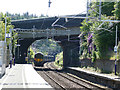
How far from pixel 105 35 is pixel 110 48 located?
2069mm

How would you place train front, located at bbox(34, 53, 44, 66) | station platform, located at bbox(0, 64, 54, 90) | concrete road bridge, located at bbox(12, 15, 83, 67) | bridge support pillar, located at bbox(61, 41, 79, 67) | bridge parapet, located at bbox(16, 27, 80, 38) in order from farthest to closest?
train front, located at bbox(34, 53, 44, 66) → bridge support pillar, located at bbox(61, 41, 79, 67) → bridge parapet, located at bbox(16, 27, 80, 38) → concrete road bridge, located at bbox(12, 15, 83, 67) → station platform, located at bbox(0, 64, 54, 90)

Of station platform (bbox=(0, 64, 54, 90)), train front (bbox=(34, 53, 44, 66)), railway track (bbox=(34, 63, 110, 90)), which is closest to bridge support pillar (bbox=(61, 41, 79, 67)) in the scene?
train front (bbox=(34, 53, 44, 66))

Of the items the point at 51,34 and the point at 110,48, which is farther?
the point at 51,34

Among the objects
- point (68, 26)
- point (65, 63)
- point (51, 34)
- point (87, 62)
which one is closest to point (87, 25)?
point (87, 62)

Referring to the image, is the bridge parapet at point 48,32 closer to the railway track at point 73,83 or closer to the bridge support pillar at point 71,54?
the bridge support pillar at point 71,54

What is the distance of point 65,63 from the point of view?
2783 inches

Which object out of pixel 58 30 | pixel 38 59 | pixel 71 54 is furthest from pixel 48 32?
pixel 38 59

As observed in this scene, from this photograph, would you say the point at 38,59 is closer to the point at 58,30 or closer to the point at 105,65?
the point at 58,30

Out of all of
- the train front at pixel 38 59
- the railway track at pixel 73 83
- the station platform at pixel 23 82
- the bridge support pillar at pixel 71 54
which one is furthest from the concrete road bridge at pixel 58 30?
the station platform at pixel 23 82

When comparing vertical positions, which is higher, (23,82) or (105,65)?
(105,65)

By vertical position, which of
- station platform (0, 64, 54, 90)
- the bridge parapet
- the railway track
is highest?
the bridge parapet

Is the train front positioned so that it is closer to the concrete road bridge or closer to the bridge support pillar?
the concrete road bridge

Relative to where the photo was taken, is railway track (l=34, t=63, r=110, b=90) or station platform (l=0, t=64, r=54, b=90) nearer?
station platform (l=0, t=64, r=54, b=90)

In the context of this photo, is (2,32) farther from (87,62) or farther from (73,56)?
(73,56)
